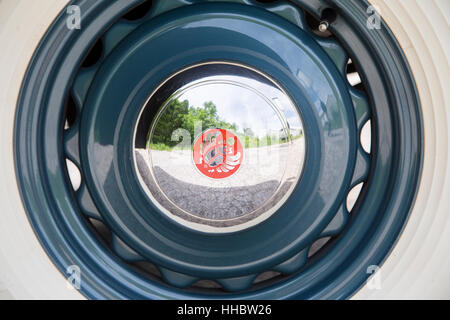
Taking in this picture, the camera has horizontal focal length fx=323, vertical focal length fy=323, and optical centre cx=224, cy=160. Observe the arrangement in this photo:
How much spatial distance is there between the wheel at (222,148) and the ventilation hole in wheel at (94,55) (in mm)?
40

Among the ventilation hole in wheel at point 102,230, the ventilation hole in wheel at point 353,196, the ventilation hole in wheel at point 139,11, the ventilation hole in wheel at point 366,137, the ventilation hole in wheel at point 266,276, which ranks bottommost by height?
the ventilation hole in wheel at point 266,276

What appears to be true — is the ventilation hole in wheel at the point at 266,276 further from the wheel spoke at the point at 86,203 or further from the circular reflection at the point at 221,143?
the wheel spoke at the point at 86,203

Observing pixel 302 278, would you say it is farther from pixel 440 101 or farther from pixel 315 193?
pixel 440 101

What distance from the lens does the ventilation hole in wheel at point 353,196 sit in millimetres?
736

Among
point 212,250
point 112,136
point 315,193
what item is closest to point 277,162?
point 315,193

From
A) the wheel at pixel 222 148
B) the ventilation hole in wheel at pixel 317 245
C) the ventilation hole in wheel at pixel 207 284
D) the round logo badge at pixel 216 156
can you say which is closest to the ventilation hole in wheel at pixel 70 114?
the wheel at pixel 222 148

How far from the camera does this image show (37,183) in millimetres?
638

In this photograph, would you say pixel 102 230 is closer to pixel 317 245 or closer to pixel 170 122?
pixel 170 122

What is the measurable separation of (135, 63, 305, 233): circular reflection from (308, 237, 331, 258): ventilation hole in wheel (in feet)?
0.53

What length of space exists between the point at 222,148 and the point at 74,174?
1.13 feet

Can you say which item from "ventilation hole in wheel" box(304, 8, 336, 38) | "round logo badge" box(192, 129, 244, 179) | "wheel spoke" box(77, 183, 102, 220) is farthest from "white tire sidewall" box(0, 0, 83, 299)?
"ventilation hole in wheel" box(304, 8, 336, 38)

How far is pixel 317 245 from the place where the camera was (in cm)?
74

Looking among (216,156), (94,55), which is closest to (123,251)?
(216,156)

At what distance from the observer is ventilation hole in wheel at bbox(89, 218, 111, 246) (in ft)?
2.37
